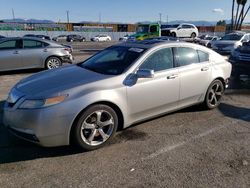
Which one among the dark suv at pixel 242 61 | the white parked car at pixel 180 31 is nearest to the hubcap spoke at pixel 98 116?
the dark suv at pixel 242 61

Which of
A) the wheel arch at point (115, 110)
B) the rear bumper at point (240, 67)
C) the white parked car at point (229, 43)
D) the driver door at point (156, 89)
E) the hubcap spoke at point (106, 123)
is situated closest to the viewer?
the wheel arch at point (115, 110)

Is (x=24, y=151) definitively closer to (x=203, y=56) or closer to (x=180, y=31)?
(x=203, y=56)

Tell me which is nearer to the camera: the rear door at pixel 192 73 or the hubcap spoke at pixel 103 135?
the hubcap spoke at pixel 103 135

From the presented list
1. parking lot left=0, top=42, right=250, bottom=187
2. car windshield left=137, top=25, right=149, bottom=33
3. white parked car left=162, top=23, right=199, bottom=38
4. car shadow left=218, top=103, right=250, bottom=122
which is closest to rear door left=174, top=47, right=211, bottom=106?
parking lot left=0, top=42, right=250, bottom=187

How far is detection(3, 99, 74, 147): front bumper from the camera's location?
12.5ft

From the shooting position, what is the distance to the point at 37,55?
10758 mm

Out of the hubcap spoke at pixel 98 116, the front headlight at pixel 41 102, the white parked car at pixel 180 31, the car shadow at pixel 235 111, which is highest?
the white parked car at pixel 180 31

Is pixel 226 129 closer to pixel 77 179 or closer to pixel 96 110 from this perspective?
pixel 96 110

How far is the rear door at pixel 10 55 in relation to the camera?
10203mm

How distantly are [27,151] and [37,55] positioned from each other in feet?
23.5

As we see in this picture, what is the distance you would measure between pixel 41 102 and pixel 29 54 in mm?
7287

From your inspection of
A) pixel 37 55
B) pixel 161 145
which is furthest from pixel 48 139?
pixel 37 55

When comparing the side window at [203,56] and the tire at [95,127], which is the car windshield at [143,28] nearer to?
the side window at [203,56]

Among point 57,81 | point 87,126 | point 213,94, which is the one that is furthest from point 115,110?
point 213,94
